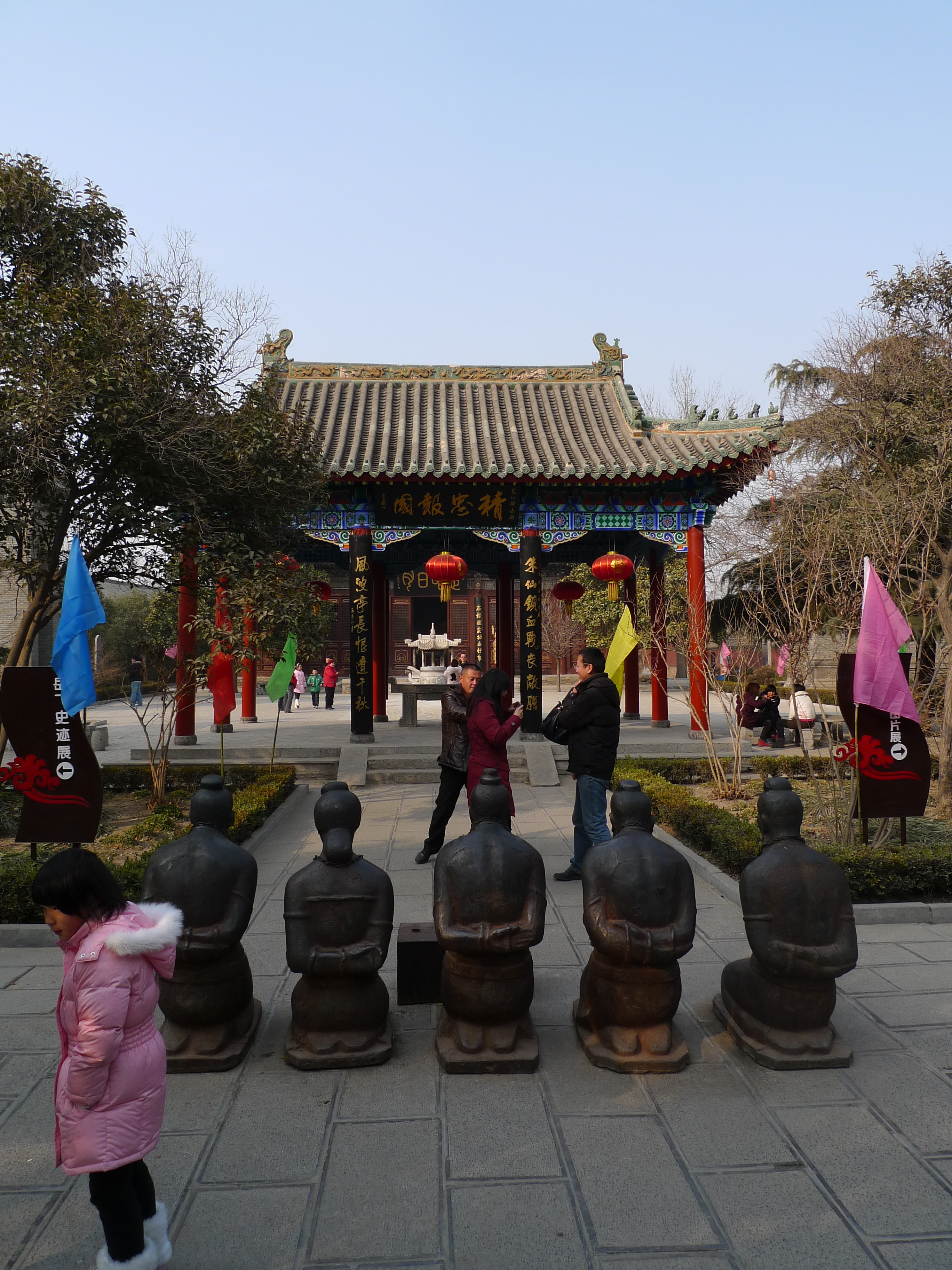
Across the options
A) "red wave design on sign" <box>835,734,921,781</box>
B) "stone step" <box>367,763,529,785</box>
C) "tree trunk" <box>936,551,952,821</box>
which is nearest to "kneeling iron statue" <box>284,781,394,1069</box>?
"red wave design on sign" <box>835,734,921,781</box>

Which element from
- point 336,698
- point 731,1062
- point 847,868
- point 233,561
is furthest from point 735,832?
point 336,698

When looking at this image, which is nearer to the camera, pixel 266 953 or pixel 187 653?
pixel 266 953

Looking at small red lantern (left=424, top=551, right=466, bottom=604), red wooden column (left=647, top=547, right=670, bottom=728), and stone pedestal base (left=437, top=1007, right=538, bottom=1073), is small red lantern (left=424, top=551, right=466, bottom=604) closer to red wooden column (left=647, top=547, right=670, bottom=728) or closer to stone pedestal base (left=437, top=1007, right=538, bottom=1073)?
red wooden column (left=647, top=547, right=670, bottom=728)

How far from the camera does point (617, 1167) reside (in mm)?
2590

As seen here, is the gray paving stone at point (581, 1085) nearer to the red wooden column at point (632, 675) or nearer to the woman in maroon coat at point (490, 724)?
the woman in maroon coat at point (490, 724)

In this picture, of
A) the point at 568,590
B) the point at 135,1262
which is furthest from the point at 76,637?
the point at 568,590

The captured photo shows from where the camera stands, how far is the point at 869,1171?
8.39ft

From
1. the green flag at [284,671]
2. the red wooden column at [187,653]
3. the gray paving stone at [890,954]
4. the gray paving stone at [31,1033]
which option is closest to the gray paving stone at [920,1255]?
the gray paving stone at [890,954]

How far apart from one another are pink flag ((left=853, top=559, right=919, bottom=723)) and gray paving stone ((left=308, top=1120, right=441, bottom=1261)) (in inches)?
162

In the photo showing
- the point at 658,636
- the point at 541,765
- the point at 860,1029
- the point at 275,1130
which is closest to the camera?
the point at 275,1130

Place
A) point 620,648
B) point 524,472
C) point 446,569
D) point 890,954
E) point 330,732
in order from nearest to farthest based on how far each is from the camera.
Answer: point 890,954 → point 620,648 → point 524,472 → point 446,569 → point 330,732

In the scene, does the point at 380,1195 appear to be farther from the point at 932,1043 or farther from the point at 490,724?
the point at 490,724

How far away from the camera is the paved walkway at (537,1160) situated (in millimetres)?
2242

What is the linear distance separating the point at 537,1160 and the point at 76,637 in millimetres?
4498
